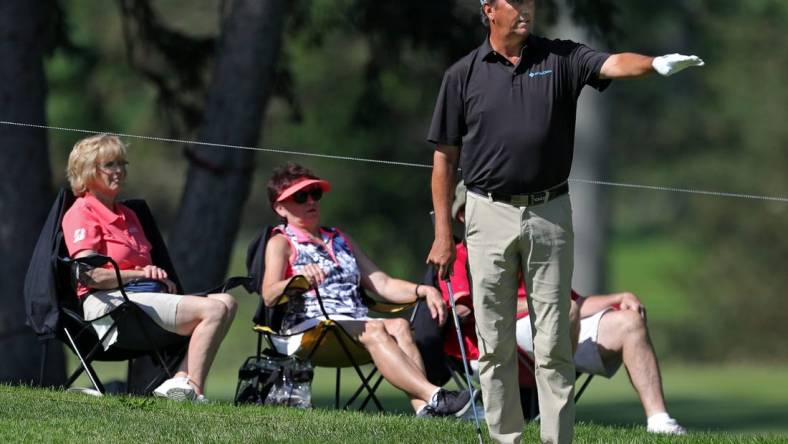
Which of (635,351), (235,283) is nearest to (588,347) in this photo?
(635,351)

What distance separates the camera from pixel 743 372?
988 inches

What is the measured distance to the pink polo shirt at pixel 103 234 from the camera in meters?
7.62

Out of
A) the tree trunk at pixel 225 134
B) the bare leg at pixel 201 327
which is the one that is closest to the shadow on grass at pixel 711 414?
the tree trunk at pixel 225 134

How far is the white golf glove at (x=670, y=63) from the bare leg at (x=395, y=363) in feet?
8.11

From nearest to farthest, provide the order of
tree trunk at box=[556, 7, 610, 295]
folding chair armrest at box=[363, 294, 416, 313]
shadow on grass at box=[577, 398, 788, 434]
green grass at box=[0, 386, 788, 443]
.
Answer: green grass at box=[0, 386, 788, 443] < folding chair armrest at box=[363, 294, 416, 313] < shadow on grass at box=[577, 398, 788, 434] < tree trunk at box=[556, 7, 610, 295]

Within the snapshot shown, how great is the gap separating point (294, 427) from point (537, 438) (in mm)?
960

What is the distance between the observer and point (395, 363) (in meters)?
7.52

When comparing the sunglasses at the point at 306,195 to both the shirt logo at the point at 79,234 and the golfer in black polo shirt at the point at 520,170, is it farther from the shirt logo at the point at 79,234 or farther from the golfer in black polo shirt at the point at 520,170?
the golfer in black polo shirt at the point at 520,170

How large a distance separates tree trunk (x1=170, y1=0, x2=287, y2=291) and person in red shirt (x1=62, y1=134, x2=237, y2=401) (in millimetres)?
2819

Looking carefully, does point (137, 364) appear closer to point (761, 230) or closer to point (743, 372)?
point (743, 372)

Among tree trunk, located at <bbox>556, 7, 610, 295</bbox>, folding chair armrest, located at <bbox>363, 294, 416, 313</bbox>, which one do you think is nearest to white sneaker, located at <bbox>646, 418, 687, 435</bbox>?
folding chair armrest, located at <bbox>363, 294, 416, 313</bbox>

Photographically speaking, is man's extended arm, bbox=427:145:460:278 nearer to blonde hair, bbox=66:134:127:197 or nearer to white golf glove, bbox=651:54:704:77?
white golf glove, bbox=651:54:704:77

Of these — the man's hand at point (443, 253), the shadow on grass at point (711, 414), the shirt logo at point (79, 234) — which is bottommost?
the shadow on grass at point (711, 414)

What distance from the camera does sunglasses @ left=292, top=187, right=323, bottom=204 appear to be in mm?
7969
